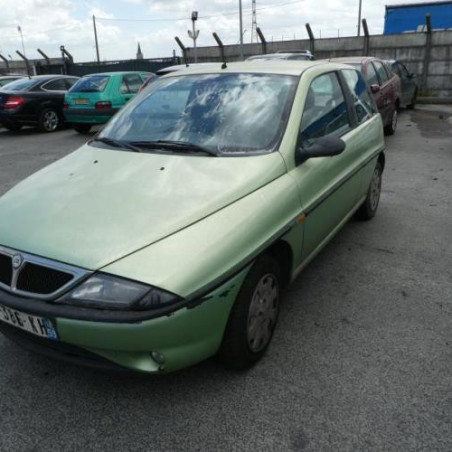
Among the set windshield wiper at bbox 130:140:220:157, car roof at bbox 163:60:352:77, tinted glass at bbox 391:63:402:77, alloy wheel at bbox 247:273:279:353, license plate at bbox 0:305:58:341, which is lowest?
alloy wheel at bbox 247:273:279:353

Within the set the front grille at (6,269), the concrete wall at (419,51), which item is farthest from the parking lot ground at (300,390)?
the concrete wall at (419,51)

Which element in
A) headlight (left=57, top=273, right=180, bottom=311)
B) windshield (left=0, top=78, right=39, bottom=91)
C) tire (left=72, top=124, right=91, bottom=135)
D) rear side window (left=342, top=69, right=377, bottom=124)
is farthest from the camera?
windshield (left=0, top=78, right=39, bottom=91)

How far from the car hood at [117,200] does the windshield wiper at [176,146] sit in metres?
0.08

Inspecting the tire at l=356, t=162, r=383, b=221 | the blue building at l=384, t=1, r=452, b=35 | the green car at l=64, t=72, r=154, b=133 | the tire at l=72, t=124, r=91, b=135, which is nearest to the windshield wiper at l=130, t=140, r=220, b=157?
the tire at l=356, t=162, r=383, b=221

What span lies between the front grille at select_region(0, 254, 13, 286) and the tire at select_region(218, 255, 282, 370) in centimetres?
106

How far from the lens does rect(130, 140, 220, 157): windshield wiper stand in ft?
9.18

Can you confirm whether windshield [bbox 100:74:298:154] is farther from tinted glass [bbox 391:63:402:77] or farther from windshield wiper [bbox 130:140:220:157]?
tinted glass [bbox 391:63:402:77]

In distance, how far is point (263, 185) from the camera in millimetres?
2564

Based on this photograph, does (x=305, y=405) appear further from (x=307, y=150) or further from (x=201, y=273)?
(x=307, y=150)

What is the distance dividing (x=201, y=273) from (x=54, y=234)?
736mm

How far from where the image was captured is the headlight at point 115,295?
1897mm

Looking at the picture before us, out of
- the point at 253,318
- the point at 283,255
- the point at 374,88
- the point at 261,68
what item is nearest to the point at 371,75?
the point at 374,88

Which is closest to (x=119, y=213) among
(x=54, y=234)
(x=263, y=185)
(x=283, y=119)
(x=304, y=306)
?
(x=54, y=234)

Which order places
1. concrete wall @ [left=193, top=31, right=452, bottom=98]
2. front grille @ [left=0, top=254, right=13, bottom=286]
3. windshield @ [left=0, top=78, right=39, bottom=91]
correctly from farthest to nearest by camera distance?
concrete wall @ [left=193, top=31, right=452, bottom=98], windshield @ [left=0, top=78, right=39, bottom=91], front grille @ [left=0, top=254, right=13, bottom=286]
